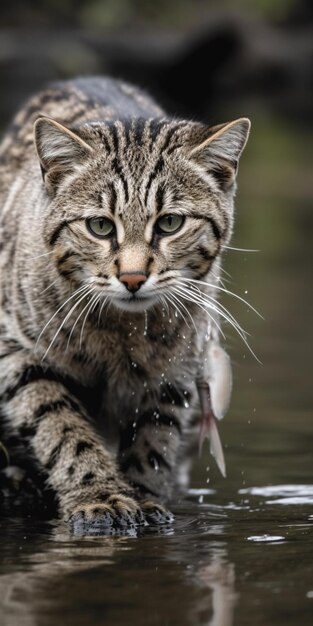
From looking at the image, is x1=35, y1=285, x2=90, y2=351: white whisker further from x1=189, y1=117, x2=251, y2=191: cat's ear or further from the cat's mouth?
x1=189, y1=117, x2=251, y2=191: cat's ear

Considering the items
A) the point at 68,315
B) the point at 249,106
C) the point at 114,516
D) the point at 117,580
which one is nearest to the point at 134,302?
the point at 68,315

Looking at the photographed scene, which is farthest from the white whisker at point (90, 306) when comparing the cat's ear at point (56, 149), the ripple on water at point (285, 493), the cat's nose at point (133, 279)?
the ripple on water at point (285, 493)

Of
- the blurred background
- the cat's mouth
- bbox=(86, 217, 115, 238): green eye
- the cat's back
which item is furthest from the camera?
the blurred background

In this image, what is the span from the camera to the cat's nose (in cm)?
557

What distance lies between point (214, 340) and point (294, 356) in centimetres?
273

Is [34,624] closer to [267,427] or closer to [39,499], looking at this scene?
[39,499]

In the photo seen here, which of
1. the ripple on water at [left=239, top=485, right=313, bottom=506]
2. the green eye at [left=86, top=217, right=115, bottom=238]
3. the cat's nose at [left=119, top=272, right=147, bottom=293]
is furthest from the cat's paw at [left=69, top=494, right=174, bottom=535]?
the green eye at [left=86, top=217, right=115, bottom=238]

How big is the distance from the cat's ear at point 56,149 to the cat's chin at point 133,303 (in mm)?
640

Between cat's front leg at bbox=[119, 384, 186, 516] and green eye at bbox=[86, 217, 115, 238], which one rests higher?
green eye at bbox=[86, 217, 115, 238]

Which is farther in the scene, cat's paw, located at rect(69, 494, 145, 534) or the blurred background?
the blurred background

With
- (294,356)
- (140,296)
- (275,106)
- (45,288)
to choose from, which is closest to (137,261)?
(140,296)

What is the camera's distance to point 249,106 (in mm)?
28453

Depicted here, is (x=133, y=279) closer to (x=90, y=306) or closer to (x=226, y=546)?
(x=90, y=306)

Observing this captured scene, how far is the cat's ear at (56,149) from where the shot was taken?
5.94m
